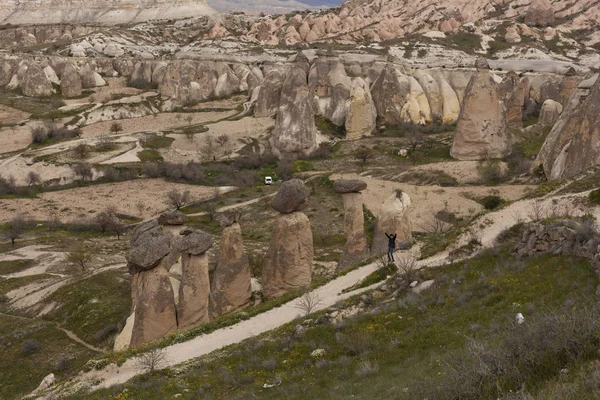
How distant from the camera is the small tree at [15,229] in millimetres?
39287

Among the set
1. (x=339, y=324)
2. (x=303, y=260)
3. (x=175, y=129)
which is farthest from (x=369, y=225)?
(x=175, y=129)

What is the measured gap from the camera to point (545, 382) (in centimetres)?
648

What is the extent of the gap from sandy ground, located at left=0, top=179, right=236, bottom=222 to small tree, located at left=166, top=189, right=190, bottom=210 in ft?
1.73

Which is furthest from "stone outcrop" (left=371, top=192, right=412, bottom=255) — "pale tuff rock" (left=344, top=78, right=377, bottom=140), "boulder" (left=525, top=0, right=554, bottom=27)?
"boulder" (left=525, top=0, right=554, bottom=27)

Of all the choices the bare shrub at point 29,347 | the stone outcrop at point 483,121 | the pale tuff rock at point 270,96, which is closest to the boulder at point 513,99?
the stone outcrop at point 483,121

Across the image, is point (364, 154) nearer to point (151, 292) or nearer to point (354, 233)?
point (354, 233)

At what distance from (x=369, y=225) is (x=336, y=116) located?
111 feet

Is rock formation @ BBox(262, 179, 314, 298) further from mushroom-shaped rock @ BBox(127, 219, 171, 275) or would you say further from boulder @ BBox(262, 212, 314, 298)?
mushroom-shaped rock @ BBox(127, 219, 171, 275)

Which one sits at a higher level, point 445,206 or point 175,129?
point 445,206

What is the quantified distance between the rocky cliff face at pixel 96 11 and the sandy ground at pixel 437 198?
13421cm

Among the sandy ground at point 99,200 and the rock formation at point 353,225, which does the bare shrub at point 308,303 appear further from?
the sandy ground at point 99,200

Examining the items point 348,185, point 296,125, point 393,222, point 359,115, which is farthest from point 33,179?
point 393,222

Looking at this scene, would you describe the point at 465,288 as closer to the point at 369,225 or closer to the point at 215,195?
the point at 369,225

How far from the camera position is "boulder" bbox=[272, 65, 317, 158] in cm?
5822
